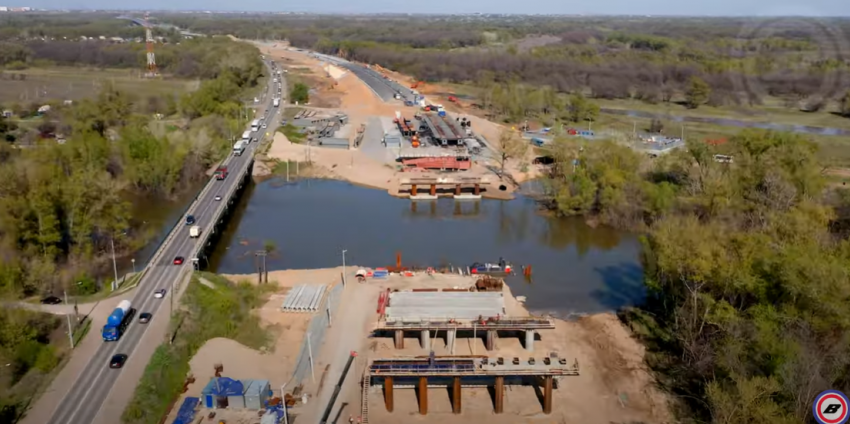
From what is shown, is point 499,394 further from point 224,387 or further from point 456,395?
point 224,387

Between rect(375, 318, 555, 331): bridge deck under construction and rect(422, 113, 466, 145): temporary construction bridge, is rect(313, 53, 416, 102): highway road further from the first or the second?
rect(375, 318, 555, 331): bridge deck under construction

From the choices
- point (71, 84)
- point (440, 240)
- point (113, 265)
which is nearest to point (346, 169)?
point (440, 240)

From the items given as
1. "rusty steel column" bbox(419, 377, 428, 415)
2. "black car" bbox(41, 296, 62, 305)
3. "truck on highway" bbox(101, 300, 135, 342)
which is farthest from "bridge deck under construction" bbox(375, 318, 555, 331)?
"black car" bbox(41, 296, 62, 305)

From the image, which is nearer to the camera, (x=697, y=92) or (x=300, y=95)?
(x=697, y=92)

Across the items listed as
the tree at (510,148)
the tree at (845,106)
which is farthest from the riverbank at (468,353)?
the tree at (845,106)

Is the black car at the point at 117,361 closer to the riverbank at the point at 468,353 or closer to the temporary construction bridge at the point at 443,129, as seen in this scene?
the riverbank at the point at 468,353

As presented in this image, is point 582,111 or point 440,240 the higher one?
point 582,111
